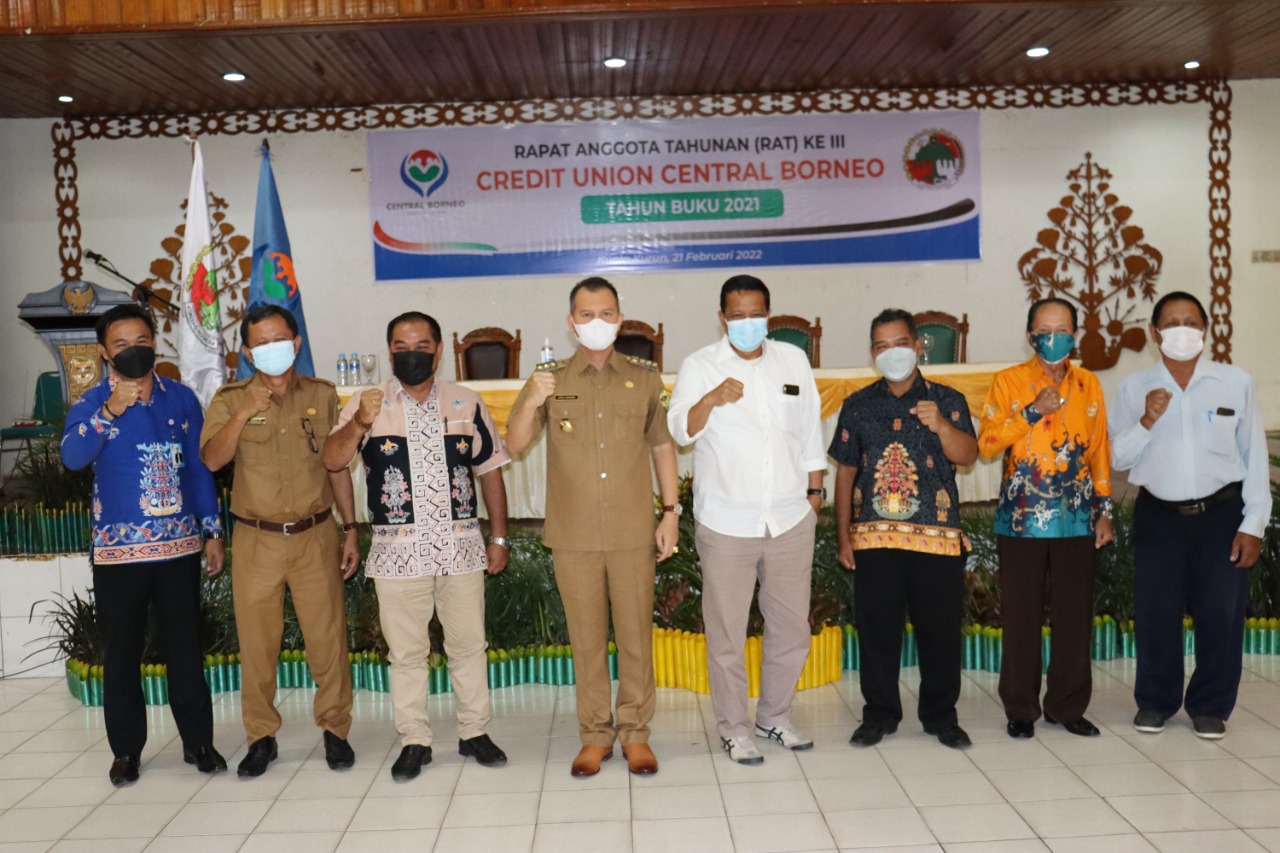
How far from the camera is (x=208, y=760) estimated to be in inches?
144

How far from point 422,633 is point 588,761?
0.68 metres

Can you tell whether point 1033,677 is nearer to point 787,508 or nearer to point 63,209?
point 787,508

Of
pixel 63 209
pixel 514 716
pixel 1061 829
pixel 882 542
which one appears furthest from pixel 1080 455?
pixel 63 209

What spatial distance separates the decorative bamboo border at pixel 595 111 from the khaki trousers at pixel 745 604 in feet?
19.9

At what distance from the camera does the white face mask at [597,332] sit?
3.37 meters

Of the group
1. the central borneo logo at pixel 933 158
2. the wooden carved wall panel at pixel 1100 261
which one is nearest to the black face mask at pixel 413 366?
the central borneo logo at pixel 933 158

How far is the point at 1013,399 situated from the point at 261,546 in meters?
2.52

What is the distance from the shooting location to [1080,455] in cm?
364

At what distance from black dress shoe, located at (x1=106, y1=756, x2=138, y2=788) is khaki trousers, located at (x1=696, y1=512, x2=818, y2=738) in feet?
6.36

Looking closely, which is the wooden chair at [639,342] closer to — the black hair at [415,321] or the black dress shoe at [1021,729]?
the black hair at [415,321]

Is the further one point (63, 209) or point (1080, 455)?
point (63, 209)

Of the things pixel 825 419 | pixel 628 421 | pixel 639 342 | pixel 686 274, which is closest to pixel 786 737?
pixel 628 421

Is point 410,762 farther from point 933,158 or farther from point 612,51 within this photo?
point 933,158

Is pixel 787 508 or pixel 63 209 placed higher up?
pixel 63 209
